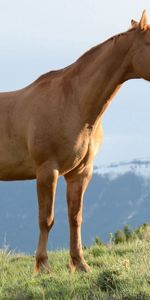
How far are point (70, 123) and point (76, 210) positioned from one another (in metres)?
A: 1.15

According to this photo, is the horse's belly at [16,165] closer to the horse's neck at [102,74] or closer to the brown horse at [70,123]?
the brown horse at [70,123]

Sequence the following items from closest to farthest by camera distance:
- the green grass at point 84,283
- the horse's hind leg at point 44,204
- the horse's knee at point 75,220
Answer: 1. the green grass at point 84,283
2. the horse's hind leg at point 44,204
3. the horse's knee at point 75,220

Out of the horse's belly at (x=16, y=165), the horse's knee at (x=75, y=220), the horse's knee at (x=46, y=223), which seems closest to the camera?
the horse's knee at (x=46, y=223)

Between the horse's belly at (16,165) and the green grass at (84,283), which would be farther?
the horse's belly at (16,165)

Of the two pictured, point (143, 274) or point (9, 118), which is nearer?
point (143, 274)

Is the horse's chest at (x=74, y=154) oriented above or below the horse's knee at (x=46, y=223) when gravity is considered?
above

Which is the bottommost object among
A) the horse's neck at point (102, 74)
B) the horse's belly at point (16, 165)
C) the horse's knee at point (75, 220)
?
the horse's knee at point (75, 220)

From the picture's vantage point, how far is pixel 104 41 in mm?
10008

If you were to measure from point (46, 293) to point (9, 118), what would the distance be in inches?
107

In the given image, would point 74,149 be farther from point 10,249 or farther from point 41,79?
point 10,249

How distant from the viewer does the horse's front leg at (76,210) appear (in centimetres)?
1012

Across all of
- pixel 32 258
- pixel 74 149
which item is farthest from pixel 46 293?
pixel 32 258

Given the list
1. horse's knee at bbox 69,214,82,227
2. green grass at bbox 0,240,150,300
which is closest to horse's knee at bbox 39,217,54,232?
horse's knee at bbox 69,214,82,227

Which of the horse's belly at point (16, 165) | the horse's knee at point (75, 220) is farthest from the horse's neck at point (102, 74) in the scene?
the horse's knee at point (75, 220)
